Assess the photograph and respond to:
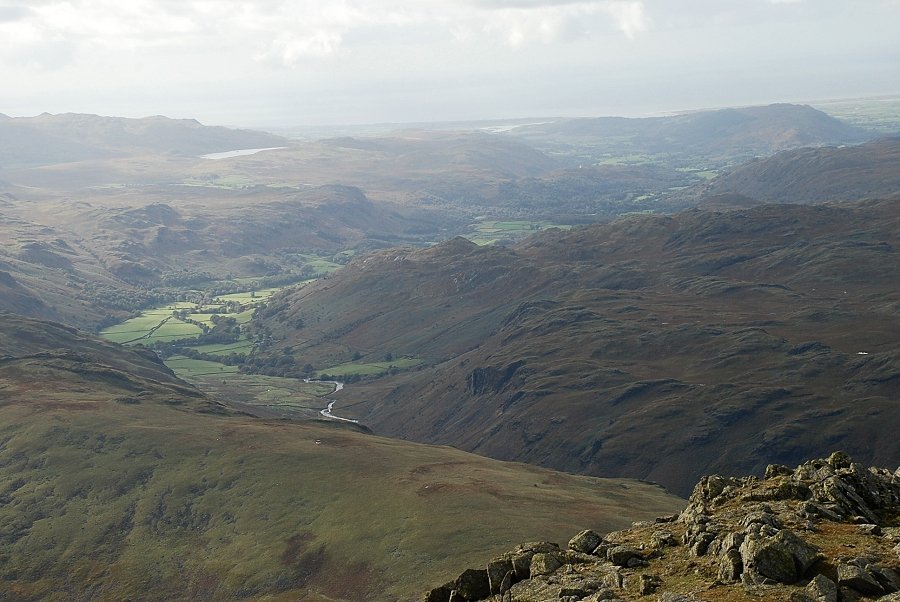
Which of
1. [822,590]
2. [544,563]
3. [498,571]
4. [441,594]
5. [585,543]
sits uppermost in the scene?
[822,590]

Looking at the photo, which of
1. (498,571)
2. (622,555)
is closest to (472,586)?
(498,571)

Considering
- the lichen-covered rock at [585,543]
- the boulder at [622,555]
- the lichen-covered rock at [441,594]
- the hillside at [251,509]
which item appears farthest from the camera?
the hillside at [251,509]

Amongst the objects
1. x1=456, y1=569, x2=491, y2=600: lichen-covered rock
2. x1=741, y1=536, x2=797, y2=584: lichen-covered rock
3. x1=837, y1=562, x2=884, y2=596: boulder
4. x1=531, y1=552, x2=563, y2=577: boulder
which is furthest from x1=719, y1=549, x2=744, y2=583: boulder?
x1=456, y1=569, x2=491, y2=600: lichen-covered rock

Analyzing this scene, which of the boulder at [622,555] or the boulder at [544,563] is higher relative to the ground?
the boulder at [622,555]

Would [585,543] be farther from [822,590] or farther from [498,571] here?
[822,590]

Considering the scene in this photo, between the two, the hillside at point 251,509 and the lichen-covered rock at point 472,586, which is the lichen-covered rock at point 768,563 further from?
the hillside at point 251,509

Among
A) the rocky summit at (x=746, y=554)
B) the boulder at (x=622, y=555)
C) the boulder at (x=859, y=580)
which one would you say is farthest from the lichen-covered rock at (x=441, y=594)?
the boulder at (x=859, y=580)
